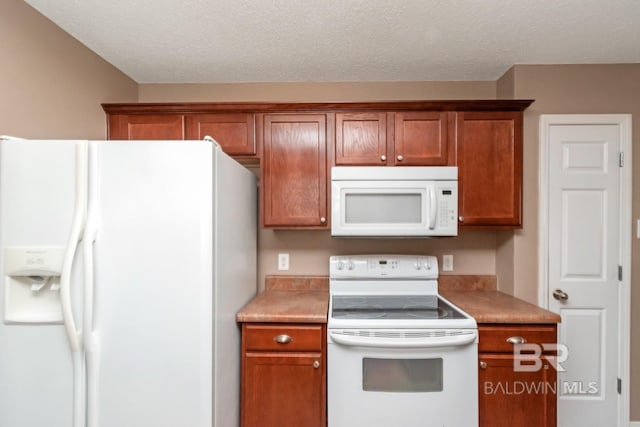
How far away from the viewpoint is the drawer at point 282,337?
1.73 metres

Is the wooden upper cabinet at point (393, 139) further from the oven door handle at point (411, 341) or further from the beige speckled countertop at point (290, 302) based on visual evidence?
the oven door handle at point (411, 341)

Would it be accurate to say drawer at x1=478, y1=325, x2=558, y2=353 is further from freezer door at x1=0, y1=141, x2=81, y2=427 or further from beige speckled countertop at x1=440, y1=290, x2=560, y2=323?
freezer door at x1=0, y1=141, x2=81, y2=427

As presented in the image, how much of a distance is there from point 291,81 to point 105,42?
1.17m

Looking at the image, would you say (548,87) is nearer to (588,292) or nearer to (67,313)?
(588,292)

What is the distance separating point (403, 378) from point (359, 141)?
1.40 m

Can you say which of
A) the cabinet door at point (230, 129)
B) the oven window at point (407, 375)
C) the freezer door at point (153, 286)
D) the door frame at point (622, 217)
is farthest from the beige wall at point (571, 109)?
the freezer door at point (153, 286)

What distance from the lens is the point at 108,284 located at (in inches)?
52.5

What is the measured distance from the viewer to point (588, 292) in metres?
2.11

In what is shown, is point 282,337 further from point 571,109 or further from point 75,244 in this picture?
point 571,109

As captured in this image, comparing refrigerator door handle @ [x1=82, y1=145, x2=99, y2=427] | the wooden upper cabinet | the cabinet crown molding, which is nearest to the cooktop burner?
the wooden upper cabinet

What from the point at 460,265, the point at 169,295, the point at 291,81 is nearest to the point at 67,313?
the point at 169,295

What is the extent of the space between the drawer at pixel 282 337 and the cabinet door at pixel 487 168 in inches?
46.4

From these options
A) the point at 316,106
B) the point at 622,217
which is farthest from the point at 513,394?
the point at 316,106

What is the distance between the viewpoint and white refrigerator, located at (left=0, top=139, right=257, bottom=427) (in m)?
1.32
